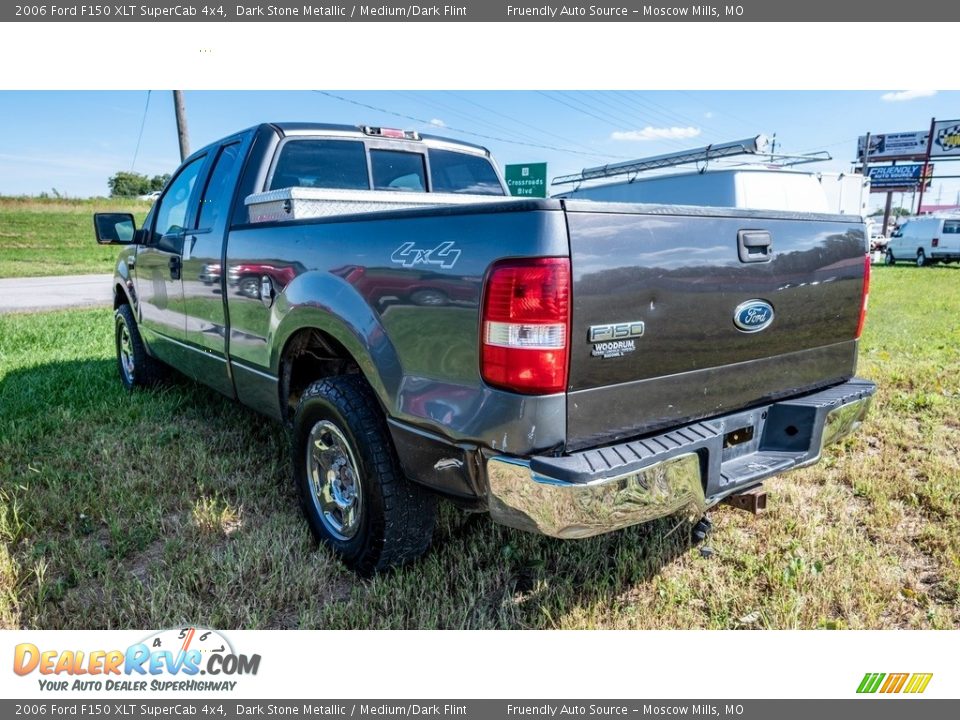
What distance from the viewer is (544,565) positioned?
2.69 m

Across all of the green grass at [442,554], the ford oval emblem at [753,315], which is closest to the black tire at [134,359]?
the green grass at [442,554]

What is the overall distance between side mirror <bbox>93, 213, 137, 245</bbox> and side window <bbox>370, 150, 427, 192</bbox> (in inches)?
81.6

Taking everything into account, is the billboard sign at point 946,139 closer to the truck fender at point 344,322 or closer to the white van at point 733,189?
the white van at point 733,189

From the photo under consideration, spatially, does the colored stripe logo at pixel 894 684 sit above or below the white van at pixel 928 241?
below

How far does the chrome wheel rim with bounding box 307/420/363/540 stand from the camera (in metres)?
2.61

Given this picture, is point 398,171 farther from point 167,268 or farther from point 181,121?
point 181,121

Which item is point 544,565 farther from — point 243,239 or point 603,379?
point 243,239

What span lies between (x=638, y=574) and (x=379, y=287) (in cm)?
160

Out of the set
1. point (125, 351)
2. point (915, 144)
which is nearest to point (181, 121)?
point (125, 351)

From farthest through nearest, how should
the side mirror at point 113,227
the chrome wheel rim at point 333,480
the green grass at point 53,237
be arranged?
the green grass at point 53,237
the side mirror at point 113,227
the chrome wheel rim at point 333,480

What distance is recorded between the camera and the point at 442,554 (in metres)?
2.73

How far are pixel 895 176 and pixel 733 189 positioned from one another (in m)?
58.0

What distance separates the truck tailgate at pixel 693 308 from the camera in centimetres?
189

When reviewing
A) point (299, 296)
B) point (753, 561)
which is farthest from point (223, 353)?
point (753, 561)
